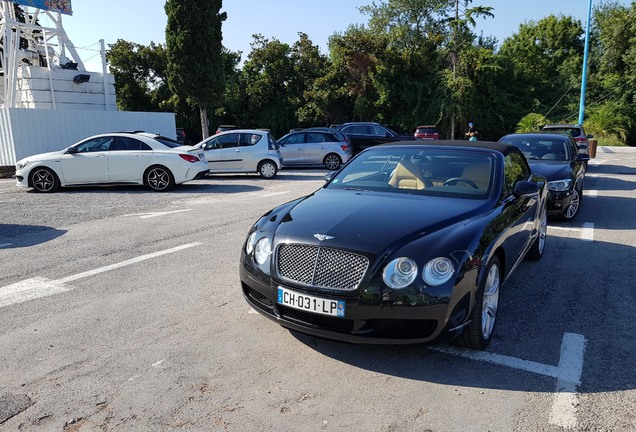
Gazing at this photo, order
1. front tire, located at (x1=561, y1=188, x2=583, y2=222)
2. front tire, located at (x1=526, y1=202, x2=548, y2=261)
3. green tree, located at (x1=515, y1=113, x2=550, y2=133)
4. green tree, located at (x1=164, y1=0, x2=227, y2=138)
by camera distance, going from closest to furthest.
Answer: front tire, located at (x1=526, y1=202, x2=548, y2=261)
front tire, located at (x1=561, y1=188, x2=583, y2=222)
green tree, located at (x1=164, y1=0, x2=227, y2=138)
green tree, located at (x1=515, y1=113, x2=550, y2=133)

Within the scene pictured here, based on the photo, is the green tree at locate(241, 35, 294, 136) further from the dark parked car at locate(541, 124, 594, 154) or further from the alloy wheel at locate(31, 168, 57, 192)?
the alloy wheel at locate(31, 168, 57, 192)

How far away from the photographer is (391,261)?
10.7 feet

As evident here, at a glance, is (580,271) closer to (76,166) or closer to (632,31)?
(76,166)

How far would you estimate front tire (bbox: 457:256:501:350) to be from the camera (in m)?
3.50

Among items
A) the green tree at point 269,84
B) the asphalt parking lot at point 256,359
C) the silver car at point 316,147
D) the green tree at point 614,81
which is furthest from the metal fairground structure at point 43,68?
the green tree at point 614,81

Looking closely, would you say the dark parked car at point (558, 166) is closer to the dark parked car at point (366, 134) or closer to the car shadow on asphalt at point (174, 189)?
the car shadow on asphalt at point (174, 189)

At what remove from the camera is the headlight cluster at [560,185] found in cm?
829

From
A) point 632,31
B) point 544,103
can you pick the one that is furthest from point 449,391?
point 632,31

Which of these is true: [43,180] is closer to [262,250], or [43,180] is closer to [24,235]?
[24,235]

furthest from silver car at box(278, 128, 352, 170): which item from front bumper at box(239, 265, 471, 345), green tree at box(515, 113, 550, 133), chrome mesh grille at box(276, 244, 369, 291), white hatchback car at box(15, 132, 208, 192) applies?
green tree at box(515, 113, 550, 133)

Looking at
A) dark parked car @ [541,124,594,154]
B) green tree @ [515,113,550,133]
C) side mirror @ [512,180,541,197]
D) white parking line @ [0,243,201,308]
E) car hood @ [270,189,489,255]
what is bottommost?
white parking line @ [0,243,201,308]

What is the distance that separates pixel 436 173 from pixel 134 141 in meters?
9.67

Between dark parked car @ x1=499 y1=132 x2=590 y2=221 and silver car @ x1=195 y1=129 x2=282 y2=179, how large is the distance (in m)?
7.65

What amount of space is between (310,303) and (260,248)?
2.30 ft
